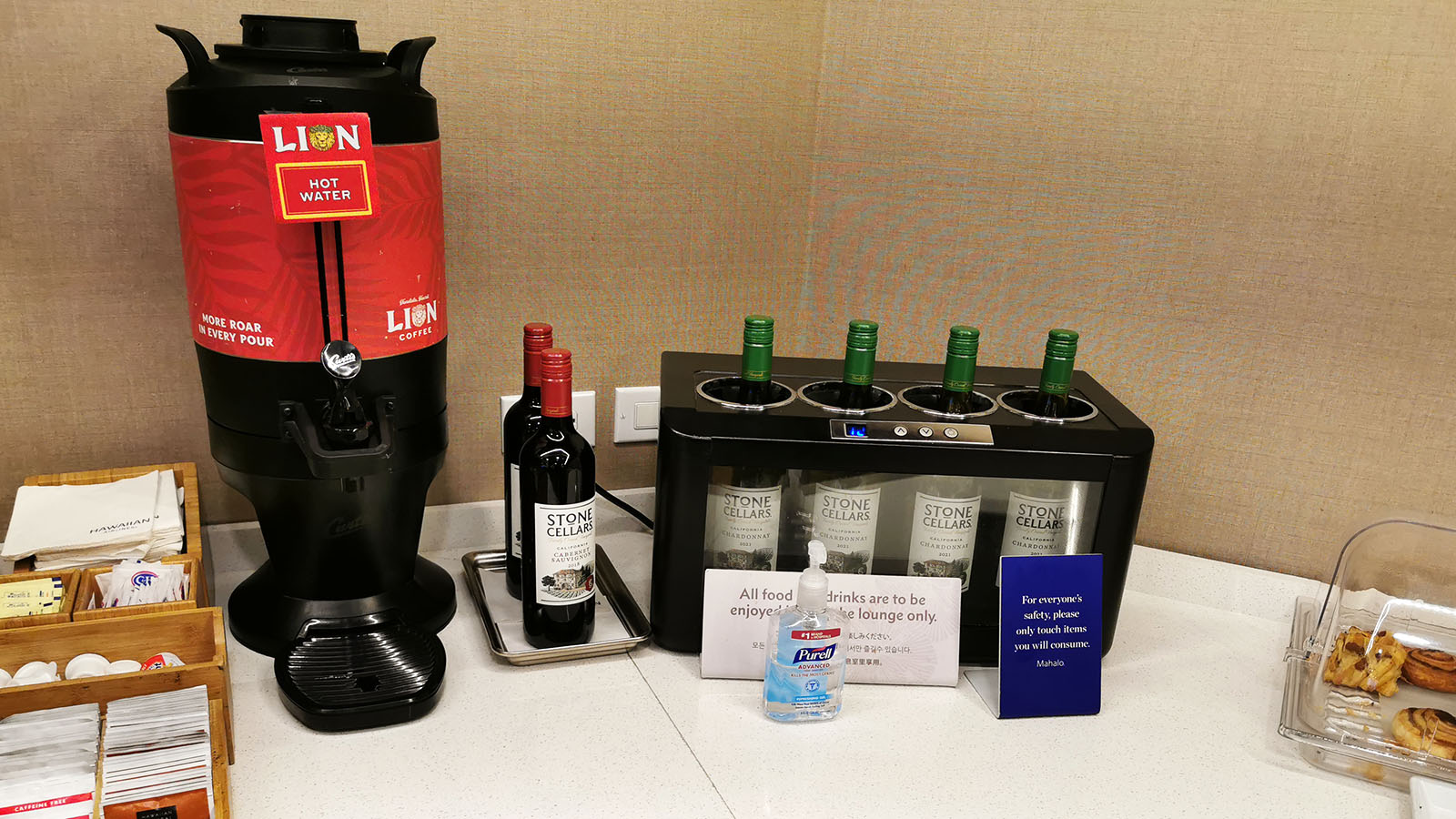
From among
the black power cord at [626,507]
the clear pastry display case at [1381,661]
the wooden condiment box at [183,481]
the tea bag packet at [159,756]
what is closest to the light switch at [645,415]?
the black power cord at [626,507]

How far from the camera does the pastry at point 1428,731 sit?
38.1 inches

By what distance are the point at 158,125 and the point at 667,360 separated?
24.0 inches

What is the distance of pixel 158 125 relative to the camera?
43.4 inches

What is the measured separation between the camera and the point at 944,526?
1103 mm

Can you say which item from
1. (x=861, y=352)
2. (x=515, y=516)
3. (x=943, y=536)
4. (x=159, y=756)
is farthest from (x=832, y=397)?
(x=159, y=756)

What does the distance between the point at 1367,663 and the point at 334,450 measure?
107cm

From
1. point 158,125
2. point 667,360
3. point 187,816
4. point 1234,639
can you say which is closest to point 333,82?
point 158,125

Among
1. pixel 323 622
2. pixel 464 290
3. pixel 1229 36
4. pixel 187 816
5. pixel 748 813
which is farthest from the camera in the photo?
pixel 464 290

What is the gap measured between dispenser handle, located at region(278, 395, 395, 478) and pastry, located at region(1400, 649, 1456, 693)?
3.50 feet

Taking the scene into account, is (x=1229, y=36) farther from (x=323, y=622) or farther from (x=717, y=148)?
(x=323, y=622)

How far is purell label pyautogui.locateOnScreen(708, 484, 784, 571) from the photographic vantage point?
3.54 ft

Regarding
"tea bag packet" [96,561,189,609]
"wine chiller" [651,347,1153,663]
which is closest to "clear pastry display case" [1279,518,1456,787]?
"wine chiller" [651,347,1153,663]

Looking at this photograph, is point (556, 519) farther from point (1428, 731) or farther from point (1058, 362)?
point (1428, 731)

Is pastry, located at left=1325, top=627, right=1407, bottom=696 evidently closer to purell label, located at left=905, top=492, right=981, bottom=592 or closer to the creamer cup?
purell label, located at left=905, top=492, right=981, bottom=592
